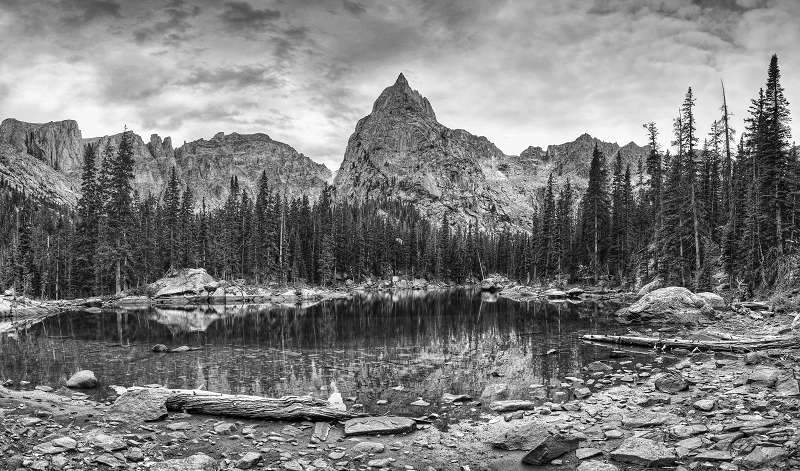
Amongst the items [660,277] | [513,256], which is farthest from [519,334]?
[513,256]

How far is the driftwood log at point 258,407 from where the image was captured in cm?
1108

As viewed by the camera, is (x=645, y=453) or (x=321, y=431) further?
(x=321, y=431)

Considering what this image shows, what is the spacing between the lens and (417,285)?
355 feet

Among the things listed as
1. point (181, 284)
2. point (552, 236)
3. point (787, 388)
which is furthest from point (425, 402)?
point (552, 236)

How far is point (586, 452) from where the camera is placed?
8.76 metres

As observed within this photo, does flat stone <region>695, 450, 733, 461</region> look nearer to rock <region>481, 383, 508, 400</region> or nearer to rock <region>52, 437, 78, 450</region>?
rock <region>481, 383, 508, 400</region>

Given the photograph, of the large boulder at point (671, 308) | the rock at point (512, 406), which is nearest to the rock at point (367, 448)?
the rock at point (512, 406)

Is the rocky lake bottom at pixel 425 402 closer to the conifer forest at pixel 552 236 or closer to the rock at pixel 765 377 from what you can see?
the rock at pixel 765 377

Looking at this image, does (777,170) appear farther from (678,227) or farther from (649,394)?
(649,394)

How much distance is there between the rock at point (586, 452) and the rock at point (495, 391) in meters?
5.20

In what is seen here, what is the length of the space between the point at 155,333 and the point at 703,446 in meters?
30.2

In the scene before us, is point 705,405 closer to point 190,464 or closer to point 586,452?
point 586,452

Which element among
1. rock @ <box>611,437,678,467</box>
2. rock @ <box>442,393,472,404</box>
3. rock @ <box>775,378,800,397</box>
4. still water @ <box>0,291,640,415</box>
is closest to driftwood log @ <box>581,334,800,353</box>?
still water @ <box>0,291,640,415</box>

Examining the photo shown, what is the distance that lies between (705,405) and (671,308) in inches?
818
